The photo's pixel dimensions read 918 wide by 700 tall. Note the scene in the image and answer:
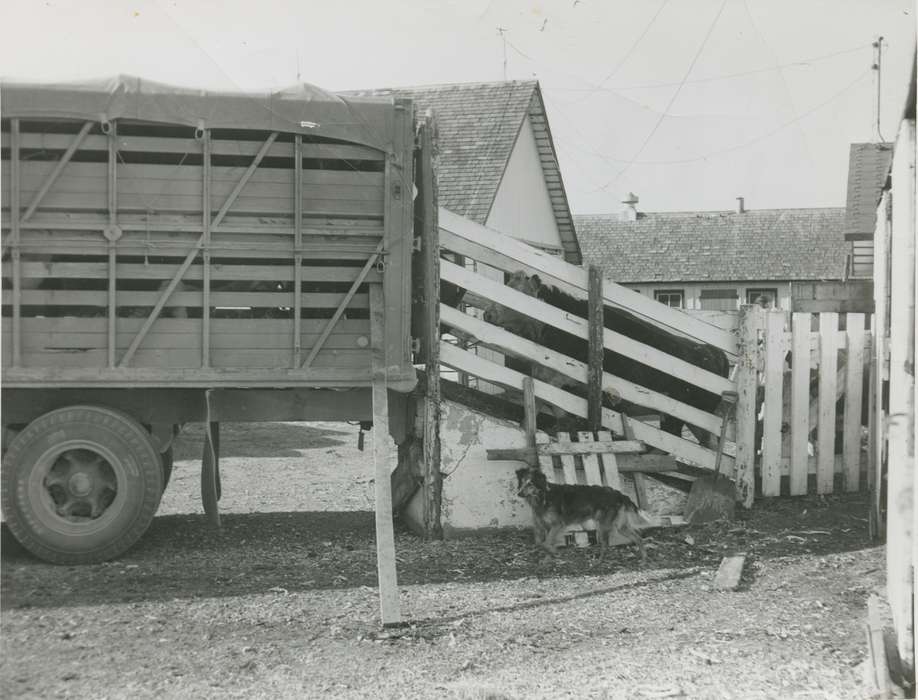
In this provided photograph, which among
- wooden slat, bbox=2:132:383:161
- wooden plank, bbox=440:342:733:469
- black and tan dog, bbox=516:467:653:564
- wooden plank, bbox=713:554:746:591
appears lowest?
wooden plank, bbox=713:554:746:591

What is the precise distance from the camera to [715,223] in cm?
4138

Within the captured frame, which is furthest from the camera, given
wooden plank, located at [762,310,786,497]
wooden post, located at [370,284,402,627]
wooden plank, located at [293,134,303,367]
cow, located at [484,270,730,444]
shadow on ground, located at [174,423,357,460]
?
shadow on ground, located at [174,423,357,460]

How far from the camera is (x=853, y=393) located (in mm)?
8219

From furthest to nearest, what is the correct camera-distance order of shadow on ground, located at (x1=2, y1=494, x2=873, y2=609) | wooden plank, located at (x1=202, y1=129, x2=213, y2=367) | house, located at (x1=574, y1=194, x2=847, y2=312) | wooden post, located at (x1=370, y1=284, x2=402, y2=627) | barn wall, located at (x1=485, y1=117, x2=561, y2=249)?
house, located at (x1=574, y1=194, x2=847, y2=312) < barn wall, located at (x1=485, y1=117, x2=561, y2=249) < wooden plank, located at (x1=202, y1=129, x2=213, y2=367) < shadow on ground, located at (x1=2, y1=494, x2=873, y2=609) < wooden post, located at (x1=370, y1=284, x2=402, y2=627)

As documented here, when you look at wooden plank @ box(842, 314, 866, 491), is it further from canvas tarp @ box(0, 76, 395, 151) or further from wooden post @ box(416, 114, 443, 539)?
canvas tarp @ box(0, 76, 395, 151)

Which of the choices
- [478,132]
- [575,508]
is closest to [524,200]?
[478,132]

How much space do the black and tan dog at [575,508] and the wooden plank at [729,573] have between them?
628 millimetres

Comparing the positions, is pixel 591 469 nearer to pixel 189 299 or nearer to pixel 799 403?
pixel 799 403

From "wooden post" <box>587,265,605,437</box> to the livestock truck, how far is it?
5.82 feet

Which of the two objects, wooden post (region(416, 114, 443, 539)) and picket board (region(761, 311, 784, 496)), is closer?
wooden post (region(416, 114, 443, 539))

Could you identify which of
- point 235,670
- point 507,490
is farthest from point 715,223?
point 235,670

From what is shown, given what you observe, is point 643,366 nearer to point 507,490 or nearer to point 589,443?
point 589,443

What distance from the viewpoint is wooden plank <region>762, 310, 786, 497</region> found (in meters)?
7.91

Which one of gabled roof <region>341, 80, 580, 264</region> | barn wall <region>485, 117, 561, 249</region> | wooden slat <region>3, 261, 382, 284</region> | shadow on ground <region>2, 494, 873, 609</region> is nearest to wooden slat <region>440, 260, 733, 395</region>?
wooden slat <region>3, 261, 382, 284</region>
